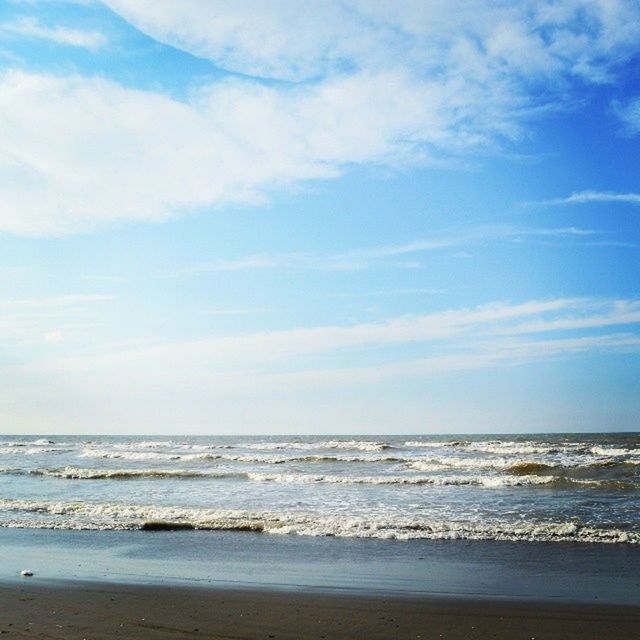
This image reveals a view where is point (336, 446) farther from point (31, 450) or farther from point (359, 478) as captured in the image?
point (31, 450)

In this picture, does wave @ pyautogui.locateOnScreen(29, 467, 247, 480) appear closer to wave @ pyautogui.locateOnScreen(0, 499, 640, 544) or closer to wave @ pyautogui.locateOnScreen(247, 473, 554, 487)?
wave @ pyautogui.locateOnScreen(247, 473, 554, 487)

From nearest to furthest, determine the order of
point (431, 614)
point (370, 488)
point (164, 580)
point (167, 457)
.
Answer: point (431, 614), point (164, 580), point (370, 488), point (167, 457)

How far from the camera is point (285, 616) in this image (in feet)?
24.5

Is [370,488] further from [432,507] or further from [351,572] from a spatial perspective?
[351,572]

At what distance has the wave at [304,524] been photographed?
506 inches

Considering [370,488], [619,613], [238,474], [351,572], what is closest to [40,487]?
[238,474]

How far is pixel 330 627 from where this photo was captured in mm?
7043

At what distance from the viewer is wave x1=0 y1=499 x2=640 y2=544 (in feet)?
42.2

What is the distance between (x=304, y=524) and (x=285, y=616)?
22.6 ft

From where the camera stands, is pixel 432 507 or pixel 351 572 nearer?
pixel 351 572

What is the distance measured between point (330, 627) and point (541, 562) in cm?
546

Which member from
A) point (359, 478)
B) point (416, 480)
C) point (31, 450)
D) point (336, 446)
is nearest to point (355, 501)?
point (416, 480)

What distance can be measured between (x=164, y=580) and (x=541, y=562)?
6942mm

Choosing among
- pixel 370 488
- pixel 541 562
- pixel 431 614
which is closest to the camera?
pixel 431 614
